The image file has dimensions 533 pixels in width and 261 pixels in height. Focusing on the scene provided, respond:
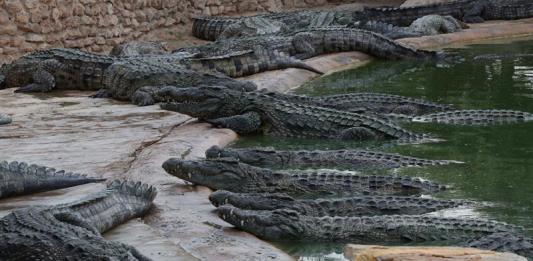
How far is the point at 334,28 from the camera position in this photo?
1455cm

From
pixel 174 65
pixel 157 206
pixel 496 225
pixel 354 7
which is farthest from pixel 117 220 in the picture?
pixel 354 7

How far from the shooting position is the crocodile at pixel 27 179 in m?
6.41

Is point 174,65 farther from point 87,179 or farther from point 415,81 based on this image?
point 87,179

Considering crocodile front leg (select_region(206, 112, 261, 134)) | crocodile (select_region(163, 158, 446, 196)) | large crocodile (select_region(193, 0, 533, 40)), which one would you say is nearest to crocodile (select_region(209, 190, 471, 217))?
crocodile (select_region(163, 158, 446, 196))

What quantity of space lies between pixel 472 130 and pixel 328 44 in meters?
5.57

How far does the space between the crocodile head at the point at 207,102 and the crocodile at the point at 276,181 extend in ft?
8.29

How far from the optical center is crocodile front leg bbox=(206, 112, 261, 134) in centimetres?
923

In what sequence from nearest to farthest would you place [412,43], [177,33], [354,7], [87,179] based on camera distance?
[87,179] < [412,43] < [177,33] < [354,7]

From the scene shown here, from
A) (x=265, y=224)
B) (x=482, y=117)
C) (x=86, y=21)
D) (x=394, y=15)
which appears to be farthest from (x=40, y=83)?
(x=394, y=15)

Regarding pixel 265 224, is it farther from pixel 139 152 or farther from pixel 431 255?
pixel 139 152

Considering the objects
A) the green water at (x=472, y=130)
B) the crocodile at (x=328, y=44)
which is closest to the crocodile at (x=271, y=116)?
the green water at (x=472, y=130)

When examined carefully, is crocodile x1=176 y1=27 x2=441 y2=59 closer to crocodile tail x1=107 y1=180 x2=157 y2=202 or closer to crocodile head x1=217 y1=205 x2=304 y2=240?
crocodile tail x1=107 y1=180 x2=157 y2=202

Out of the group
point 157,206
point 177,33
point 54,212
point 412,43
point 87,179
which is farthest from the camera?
point 177,33

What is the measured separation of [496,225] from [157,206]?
72.2 inches
